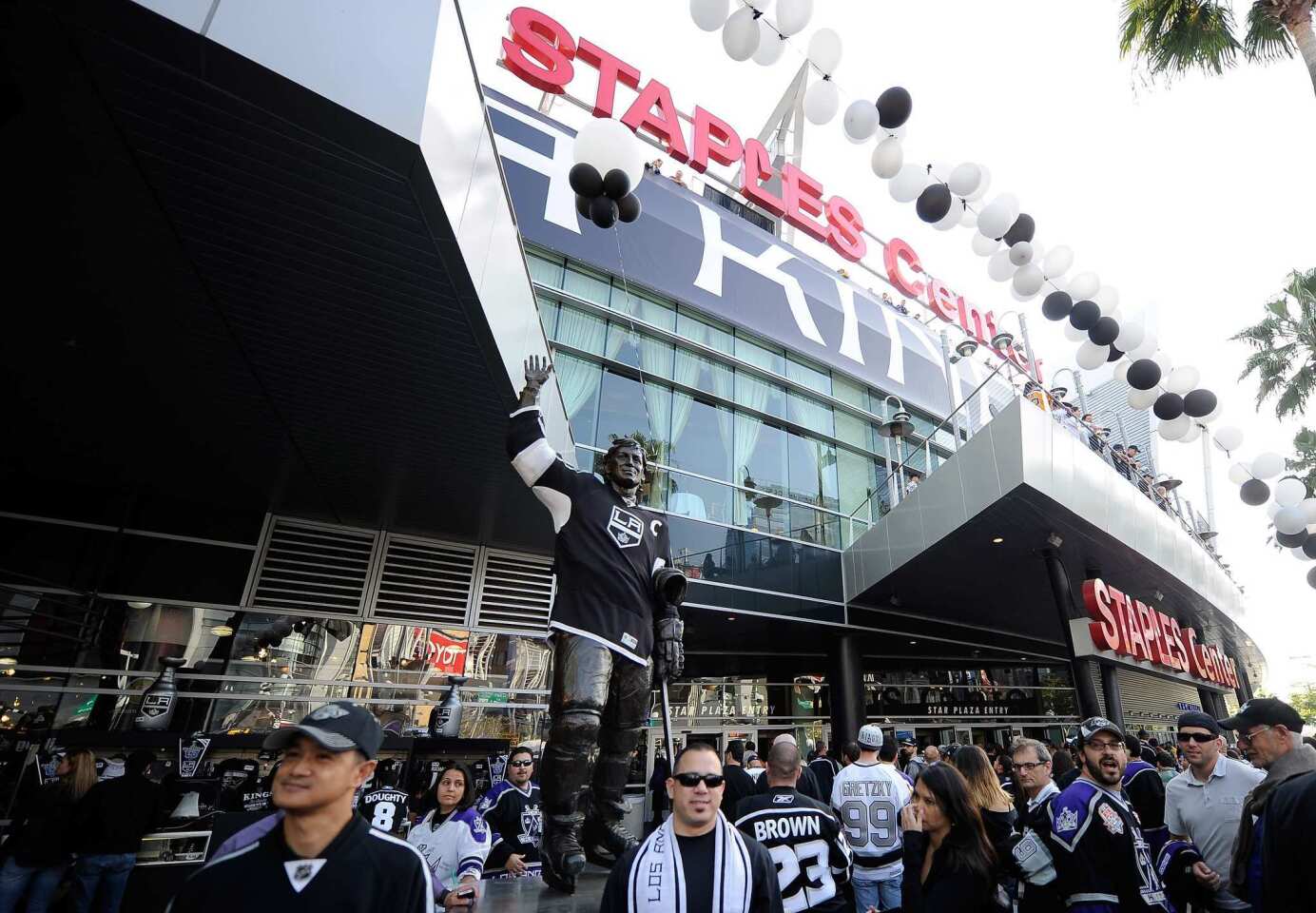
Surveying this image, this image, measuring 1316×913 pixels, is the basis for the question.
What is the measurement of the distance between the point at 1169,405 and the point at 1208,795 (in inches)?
432

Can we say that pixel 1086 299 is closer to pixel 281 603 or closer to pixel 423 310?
pixel 423 310

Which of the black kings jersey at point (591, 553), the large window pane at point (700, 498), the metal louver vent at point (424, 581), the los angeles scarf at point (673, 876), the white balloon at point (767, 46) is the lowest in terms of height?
the los angeles scarf at point (673, 876)

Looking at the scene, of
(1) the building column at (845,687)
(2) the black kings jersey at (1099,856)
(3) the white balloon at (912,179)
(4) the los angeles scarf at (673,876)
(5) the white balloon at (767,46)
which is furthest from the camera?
(1) the building column at (845,687)

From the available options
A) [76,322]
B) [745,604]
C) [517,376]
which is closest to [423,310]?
[517,376]

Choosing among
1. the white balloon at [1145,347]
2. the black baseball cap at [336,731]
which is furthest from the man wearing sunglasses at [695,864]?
the white balloon at [1145,347]

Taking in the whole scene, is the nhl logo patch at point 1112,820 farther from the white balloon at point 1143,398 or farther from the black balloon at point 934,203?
the white balloon at point 1143,398

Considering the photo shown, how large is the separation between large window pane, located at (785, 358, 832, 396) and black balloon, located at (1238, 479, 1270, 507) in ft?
30.5

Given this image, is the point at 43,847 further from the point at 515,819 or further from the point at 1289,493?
the point at 1289,493

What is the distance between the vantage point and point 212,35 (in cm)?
290

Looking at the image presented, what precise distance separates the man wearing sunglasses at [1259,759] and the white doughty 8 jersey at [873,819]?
78.3 inches

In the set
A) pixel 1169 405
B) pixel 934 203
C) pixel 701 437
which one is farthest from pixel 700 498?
pixel 1169 405

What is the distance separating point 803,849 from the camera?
320 centimetres

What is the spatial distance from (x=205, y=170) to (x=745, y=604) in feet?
33.2

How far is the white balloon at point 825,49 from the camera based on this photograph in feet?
34.7
